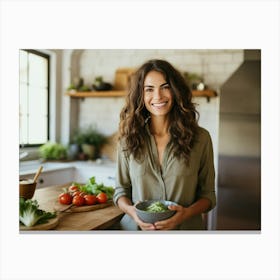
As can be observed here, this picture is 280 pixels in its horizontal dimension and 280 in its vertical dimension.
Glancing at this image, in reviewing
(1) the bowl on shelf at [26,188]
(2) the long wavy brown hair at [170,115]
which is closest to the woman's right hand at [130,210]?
(2) the long wavy brown hair at [170,115]

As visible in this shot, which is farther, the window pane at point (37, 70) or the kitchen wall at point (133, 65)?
the kitchen wall at point (133, 65)

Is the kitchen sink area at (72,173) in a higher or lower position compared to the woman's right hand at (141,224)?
higher

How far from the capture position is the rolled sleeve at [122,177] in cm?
168

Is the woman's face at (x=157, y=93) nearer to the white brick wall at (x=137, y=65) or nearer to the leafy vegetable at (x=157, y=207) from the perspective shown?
the leafy vegetable at (x=157, y=207)

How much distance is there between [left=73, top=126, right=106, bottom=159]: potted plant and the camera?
343 centimetres

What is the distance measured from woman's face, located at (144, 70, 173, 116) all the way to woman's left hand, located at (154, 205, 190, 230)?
46 centimetres

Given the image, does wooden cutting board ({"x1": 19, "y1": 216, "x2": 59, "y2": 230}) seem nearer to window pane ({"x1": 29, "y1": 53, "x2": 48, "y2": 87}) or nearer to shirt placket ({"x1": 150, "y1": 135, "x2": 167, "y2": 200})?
shirt placket ({"x1": 150, "y1": 135, "x2": 167, "y2": 200})

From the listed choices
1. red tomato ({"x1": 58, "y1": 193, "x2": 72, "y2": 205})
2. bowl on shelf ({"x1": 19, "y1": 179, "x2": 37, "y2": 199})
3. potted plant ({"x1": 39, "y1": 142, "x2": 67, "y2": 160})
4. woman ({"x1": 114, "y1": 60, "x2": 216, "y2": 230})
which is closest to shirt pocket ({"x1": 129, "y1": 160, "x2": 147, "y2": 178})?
woman ({"x1": 114, "y1": 60, "x2": 216, "y2": 230})

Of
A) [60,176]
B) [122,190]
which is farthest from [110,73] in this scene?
[122,190]

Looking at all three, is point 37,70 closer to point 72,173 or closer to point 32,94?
point 32,94

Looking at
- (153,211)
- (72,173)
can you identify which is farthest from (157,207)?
(72,173)

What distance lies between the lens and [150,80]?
160cm
